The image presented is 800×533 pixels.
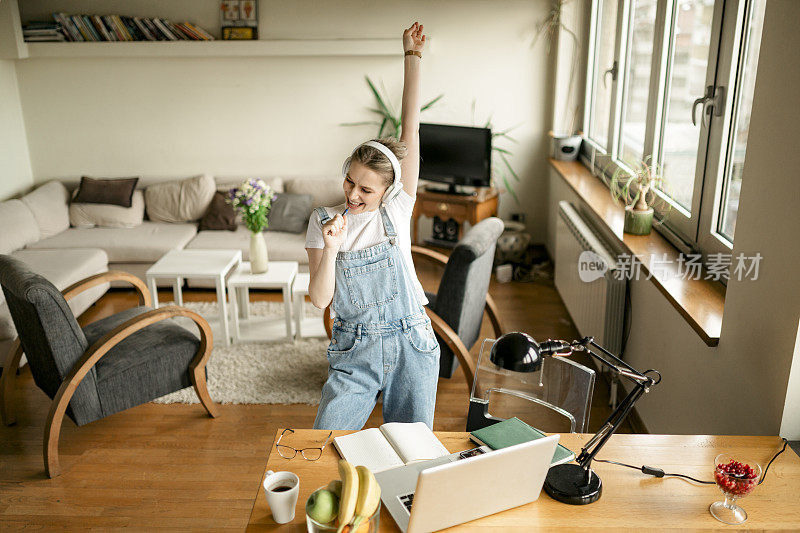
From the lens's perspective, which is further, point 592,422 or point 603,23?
point 603,23

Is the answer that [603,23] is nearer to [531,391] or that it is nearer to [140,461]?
[531,391]

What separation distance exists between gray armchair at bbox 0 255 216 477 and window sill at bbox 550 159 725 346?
2.05 meters

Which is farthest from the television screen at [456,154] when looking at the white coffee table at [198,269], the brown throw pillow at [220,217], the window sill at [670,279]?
the white coffee table at [198,269]

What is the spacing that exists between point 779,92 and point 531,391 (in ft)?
3.69

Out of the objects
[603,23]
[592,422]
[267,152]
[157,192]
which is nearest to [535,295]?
[592,422]

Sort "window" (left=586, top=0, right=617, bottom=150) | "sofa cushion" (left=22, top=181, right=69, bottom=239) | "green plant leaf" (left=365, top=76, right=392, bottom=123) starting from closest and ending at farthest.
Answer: "window" (left=586, top=0, right=617, bottom=150) < "sofa cushion" (left=22, top=181, right=69, bottom=239) < "green plant leaf" (left=365, top=76, right=392, bottom=123)

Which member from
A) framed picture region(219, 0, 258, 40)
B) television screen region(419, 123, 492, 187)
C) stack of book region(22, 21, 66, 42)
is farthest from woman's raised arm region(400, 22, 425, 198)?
stack of book region(22, 21, 66, 42)

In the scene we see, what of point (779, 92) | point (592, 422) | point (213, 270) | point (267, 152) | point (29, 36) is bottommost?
point (592, 422)

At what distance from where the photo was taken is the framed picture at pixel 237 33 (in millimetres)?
5602

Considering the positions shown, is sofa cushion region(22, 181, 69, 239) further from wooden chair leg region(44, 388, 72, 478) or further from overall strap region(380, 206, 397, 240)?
overall strap region(380, 206, 397, 240)

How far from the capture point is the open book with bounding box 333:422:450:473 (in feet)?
5.61

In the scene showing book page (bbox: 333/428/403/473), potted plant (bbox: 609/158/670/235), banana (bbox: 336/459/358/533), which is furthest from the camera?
potted plant (bbox: 609/158/670/235)

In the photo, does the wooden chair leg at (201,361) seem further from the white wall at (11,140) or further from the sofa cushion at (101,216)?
the white wall at (11,140)

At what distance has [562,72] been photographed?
5586mm
